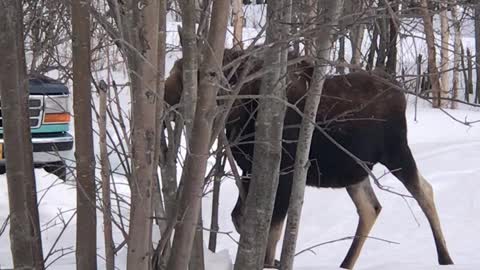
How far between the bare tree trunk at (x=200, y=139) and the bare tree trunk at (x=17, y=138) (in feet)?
1.65

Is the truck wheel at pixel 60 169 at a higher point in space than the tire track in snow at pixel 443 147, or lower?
higher

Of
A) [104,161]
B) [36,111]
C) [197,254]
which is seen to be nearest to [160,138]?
[104,161]

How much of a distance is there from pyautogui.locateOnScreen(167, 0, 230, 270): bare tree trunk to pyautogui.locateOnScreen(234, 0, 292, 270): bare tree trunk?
81cm

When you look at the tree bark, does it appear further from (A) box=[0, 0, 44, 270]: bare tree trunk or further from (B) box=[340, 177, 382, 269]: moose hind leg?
(B) box=[340, 177, 382, 269]: moose hind leg

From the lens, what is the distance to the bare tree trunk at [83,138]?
289 cm

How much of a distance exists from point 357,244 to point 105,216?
139 inches

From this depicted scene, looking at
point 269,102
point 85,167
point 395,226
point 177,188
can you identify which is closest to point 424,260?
point 395,226

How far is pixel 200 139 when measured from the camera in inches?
123

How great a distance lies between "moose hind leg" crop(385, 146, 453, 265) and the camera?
6.36 metres

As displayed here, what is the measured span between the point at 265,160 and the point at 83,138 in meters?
1.29

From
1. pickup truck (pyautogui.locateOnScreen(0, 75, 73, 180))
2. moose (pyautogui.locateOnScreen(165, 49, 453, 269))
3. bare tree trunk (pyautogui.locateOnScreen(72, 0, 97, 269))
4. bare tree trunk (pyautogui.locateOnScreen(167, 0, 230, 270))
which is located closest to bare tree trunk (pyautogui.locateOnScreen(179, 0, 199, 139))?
bare tree trunk (pyautogui.locateOnScreen(167, 0, 230, 270))

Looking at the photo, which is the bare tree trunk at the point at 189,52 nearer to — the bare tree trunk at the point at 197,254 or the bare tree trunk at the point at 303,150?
the bare tree trunk at the point at 197,254

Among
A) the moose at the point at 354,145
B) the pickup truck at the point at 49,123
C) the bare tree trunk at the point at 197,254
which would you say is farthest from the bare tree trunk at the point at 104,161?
the pickup truck at the point at 49,123

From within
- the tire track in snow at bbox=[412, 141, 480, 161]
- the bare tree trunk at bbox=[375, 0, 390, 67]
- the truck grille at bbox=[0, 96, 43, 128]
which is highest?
the bare tree trunk at bbox=[375, 0, 390, 67]
